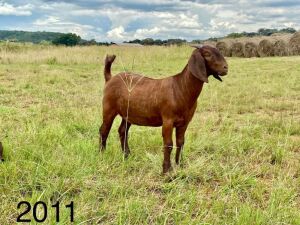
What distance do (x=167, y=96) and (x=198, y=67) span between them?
1.44 feet

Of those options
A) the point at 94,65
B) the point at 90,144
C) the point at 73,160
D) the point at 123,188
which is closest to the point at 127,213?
the point at 123,188

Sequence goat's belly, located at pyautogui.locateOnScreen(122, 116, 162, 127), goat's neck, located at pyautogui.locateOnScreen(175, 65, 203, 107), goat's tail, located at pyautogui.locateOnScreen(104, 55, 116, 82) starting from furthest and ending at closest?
goat's tail, located at pyautogui.locateOnScreen(104, 55, 116, 82) < goat's belly, located at pyautogui.locateOnScreen(122, 116, 162, 127) < goat's neck, located at pyautogui.locateOnScreen(175, 65, 203, 107)

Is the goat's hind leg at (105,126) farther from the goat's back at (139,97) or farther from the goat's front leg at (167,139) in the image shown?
the goat's front leg at (167,139)

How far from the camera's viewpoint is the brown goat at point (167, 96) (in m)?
4.06

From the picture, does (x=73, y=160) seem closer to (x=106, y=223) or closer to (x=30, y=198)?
(x=30, y=198)

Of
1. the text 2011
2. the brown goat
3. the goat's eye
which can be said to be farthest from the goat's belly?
the text 2011

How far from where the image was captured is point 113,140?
562 centimetres

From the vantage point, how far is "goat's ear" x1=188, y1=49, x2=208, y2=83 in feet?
13.3

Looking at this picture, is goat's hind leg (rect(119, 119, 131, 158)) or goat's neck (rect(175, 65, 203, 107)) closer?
goat's neck (rect(175, 65, 203, 107))

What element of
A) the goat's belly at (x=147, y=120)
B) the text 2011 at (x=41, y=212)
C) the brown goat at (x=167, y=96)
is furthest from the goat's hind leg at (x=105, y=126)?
the text 2011 at (x=41, y=212)

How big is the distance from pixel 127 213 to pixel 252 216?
95 centimetres

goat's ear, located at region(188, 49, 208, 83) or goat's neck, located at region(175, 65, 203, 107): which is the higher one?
goat's ear, located at region(188, 49, 208, 83)

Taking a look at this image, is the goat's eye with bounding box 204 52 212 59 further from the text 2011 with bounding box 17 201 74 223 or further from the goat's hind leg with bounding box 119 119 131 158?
the text 2011 with bounding box 17 201 74 223

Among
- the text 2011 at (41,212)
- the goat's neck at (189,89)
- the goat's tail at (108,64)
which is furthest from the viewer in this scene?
the goat's tail at (108,64)
